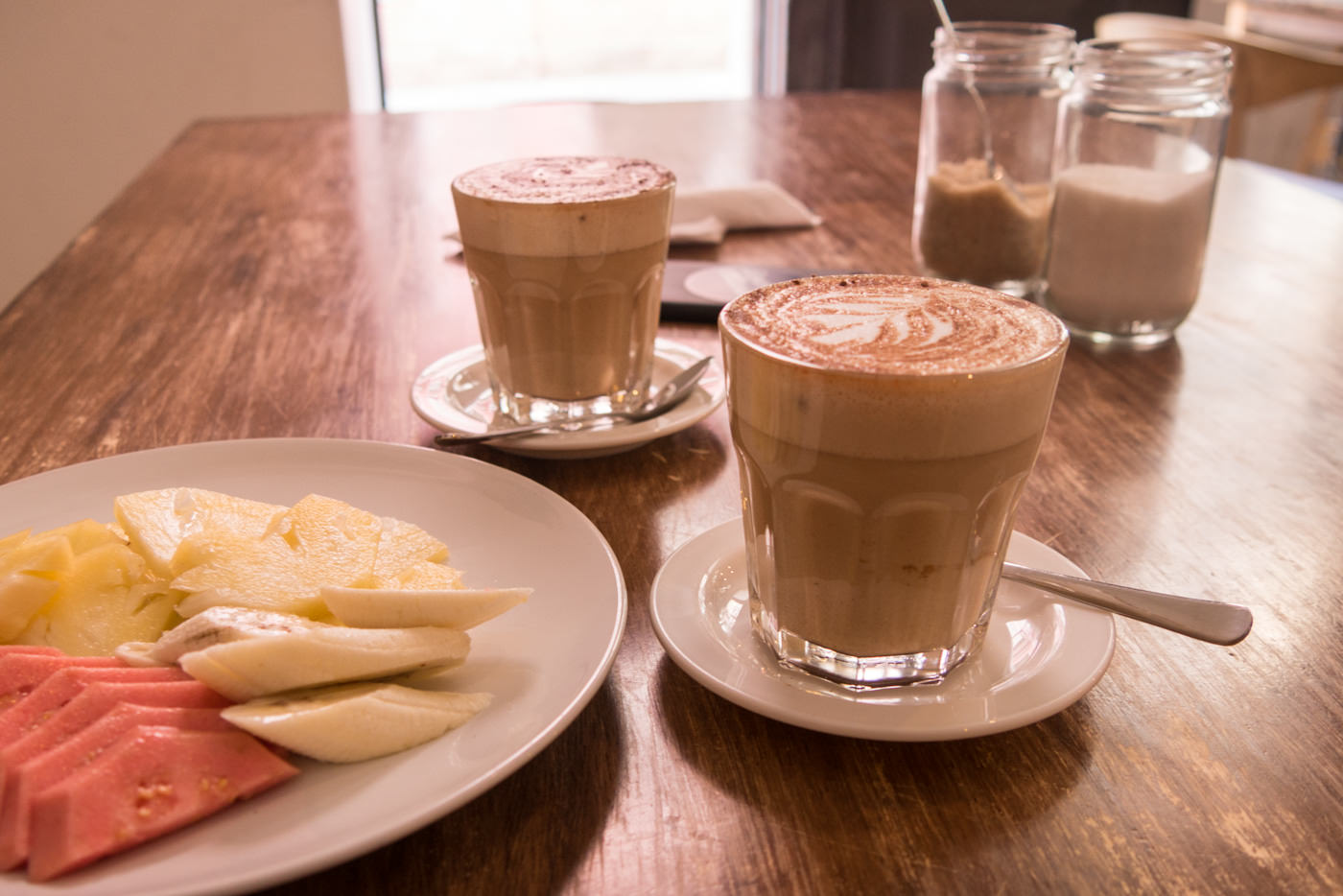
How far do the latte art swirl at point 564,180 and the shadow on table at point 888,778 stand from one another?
455mm

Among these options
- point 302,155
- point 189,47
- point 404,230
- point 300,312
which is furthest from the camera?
point 189,47

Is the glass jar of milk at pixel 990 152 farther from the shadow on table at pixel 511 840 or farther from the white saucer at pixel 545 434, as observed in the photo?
the shadow on table at pixel 511 840

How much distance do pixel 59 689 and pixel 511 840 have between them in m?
0.23

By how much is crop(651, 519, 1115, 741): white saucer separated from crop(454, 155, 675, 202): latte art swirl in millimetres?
339

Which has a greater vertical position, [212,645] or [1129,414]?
[212,645]

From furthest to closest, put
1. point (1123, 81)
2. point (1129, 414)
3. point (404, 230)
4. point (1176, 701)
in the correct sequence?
point (404, 230) → point (1123, 81) → point (1129, 414) → point (1176, 701)

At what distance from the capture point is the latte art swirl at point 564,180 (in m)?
0.89

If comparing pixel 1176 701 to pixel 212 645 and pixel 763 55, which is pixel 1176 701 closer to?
pixel 212 645

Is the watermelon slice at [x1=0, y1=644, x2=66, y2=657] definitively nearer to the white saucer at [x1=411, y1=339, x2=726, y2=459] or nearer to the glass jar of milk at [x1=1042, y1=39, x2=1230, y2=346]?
the white saucer at [x1=411, y1=339, x2=726, y2=459]

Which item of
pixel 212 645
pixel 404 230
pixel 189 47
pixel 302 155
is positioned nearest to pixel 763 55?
pixel 189 47

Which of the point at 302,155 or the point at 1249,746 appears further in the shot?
the point at 302,155

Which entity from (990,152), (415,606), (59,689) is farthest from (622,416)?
(990,152)

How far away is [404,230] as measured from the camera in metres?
1.59

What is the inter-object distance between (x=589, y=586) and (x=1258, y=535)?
51 centimetres
